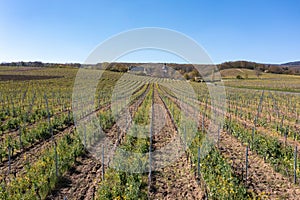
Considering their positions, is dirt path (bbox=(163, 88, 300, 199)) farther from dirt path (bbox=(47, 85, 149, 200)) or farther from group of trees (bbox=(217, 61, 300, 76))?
group of trees (bbox=(217, 61, 300, 76))

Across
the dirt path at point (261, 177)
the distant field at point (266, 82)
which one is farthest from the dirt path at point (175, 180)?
the distant field at point (266, 82)

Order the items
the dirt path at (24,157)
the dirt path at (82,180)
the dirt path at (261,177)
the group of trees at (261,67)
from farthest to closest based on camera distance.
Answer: the group of trees at (261,67)
the dirt path at (24,157)
the dirt path at (261,177)
the dirt path at (82,180)

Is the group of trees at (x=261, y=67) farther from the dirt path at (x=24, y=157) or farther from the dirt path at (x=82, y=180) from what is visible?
the dirt path at (x=82, y=180)

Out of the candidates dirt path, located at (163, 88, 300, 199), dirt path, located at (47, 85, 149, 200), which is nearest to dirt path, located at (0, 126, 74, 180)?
dirt path, located at (47, 85, 149, 200)

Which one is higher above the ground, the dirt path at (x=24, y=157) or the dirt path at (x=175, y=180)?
the dirt path at (x=24, y=157)

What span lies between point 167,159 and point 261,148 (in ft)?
10.3

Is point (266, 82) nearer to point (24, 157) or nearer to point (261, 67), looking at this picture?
point (261, 67)

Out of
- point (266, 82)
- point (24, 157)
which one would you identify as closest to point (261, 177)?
point (24, 157)

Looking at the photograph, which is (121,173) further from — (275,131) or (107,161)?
(275,131)

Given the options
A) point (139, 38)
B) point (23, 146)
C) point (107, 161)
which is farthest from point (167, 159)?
point (23, 146)

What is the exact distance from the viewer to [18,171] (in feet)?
24.6

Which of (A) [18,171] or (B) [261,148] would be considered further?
(B) [261,148]

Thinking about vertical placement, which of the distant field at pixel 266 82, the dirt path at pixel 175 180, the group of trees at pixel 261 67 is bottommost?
the dirt path at pixel 175 180

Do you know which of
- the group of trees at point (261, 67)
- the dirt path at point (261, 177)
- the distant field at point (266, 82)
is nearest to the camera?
the dirt path at point (261, 177)
